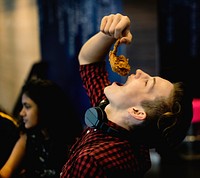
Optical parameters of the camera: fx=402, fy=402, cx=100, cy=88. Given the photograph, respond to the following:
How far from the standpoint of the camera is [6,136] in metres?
2.08

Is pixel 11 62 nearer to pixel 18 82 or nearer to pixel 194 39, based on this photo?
pixel 18 82

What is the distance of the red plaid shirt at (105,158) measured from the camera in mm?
1294

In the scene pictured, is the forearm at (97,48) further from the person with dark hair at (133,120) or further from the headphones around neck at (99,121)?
the headphones around neck at (99,121)

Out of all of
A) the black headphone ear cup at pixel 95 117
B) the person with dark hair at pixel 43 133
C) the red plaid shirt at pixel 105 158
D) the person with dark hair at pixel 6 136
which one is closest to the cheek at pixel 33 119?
the person with dark hair at pixel 43 133

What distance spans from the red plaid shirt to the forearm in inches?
13.8

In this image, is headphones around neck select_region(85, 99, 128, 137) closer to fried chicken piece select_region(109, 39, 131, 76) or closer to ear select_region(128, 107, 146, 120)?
ear select_region(128, 107, 146, 120)

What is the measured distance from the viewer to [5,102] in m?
4.75

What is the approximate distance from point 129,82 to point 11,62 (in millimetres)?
3339

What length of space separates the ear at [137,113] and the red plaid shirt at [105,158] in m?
0.07

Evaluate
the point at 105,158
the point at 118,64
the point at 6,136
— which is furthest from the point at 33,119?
the point at 105,158

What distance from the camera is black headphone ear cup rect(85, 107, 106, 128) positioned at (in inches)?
55.8

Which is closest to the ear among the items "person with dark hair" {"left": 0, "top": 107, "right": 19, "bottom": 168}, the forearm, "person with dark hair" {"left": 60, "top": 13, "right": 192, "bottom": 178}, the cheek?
"person with dark hair" {"left": 60, "top": 13, "right": 192, "bottom": 178}

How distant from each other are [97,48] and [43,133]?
0.80 m

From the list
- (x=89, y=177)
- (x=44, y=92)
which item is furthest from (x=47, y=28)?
(x=89, y=177)
